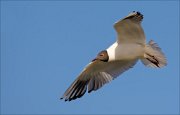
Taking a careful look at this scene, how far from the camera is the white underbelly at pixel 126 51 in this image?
808cm

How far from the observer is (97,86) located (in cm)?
854

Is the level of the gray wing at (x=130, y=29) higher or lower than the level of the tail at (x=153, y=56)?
higher

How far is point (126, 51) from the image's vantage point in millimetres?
8070

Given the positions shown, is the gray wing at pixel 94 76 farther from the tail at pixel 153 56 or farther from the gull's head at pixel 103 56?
the tail at pixel 153 56

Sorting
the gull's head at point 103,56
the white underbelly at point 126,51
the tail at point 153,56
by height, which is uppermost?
the gull's head at point 103,56

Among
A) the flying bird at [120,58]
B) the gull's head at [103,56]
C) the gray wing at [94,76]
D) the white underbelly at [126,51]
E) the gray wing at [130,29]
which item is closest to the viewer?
the gray wing at [130,29]

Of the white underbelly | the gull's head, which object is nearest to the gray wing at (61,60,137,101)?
the gull's head

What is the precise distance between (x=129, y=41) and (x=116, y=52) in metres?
0.27

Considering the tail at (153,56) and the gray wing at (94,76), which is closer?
the tail at (153,56)

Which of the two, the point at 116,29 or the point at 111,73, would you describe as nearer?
the point at 116,29

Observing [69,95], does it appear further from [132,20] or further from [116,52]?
[132,20]

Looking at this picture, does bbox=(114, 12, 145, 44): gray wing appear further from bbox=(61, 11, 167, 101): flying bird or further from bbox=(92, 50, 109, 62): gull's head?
bbox=(92, 50, 109, 62): gull's head

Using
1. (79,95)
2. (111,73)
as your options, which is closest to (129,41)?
(111,73)

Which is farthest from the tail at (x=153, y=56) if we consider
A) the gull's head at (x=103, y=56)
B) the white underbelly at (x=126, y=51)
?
the gull's head at (x=103, y=56)
